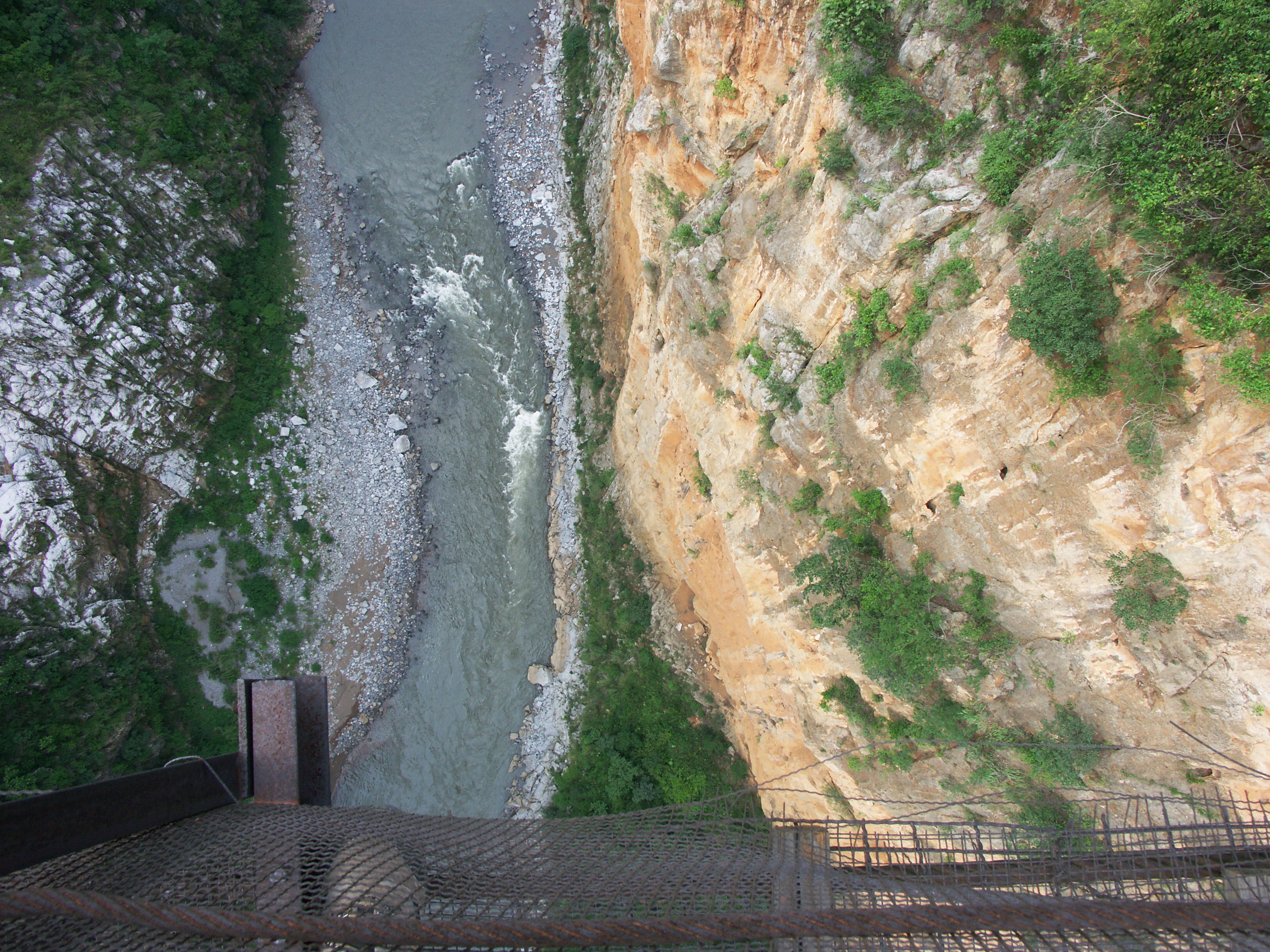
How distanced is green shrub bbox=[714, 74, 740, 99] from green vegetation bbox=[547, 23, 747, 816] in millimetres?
6159

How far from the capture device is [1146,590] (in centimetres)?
570

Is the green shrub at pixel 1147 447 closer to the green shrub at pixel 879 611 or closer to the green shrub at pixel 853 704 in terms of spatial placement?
the green shrub at pixel 879 611

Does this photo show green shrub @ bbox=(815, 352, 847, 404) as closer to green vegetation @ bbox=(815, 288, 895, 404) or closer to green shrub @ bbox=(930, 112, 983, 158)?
green vegetation @ bbox=(815, 288, 895, 404)

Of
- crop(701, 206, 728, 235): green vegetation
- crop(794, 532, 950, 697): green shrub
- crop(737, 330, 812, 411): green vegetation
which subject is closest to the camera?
crop(794, 532, 950, 697): green shrub

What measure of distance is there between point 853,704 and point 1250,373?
6.00 m

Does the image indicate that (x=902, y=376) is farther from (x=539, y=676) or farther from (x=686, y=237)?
(x=539, y=676)

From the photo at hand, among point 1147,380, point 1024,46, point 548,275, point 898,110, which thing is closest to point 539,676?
point 548,275

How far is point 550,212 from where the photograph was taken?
1527 centimetres

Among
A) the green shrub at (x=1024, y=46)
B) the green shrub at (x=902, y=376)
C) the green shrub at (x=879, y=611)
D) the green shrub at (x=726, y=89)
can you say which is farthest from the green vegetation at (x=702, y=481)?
the green shrub at (x=1024, y=46)

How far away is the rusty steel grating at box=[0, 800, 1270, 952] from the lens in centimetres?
340

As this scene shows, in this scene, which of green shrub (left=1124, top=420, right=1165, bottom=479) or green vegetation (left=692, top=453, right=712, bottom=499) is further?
green vegetation (left=692, top=453, right=712, bottom=499)

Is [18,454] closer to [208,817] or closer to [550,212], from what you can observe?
[208,817]

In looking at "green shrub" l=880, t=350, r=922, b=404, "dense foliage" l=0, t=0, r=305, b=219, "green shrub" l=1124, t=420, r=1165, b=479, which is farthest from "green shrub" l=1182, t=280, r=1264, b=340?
"dense foliage" l=0, t=0, r=305, b=219

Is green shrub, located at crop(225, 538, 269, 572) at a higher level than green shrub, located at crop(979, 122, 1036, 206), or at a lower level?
lower
